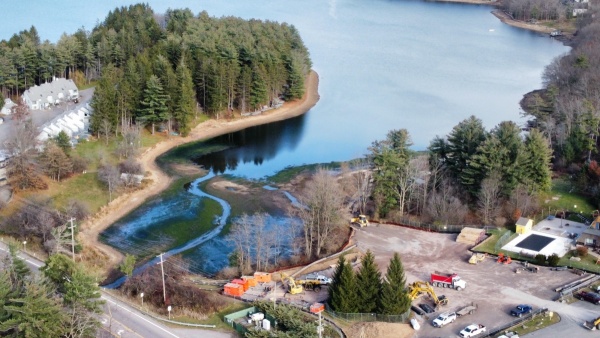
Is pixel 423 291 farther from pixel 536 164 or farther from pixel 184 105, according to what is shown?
pixel 184 105

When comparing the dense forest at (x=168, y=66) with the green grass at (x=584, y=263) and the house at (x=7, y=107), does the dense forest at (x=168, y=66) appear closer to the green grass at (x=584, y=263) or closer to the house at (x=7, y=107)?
the house at (x=7, y=107)

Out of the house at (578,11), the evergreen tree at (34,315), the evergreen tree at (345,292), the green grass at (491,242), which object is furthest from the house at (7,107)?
the house at (578,11)

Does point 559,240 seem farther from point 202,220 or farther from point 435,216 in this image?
point 202,220

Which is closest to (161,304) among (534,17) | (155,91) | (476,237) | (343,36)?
(476,237)

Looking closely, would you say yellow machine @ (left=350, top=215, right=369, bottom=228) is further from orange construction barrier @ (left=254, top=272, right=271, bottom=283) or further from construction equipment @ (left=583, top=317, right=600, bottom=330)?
construction equipment @ (left=583, top=317, right=600, bottom=330)

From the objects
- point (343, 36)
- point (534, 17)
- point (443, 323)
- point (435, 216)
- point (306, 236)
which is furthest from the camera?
point (534, 17)
